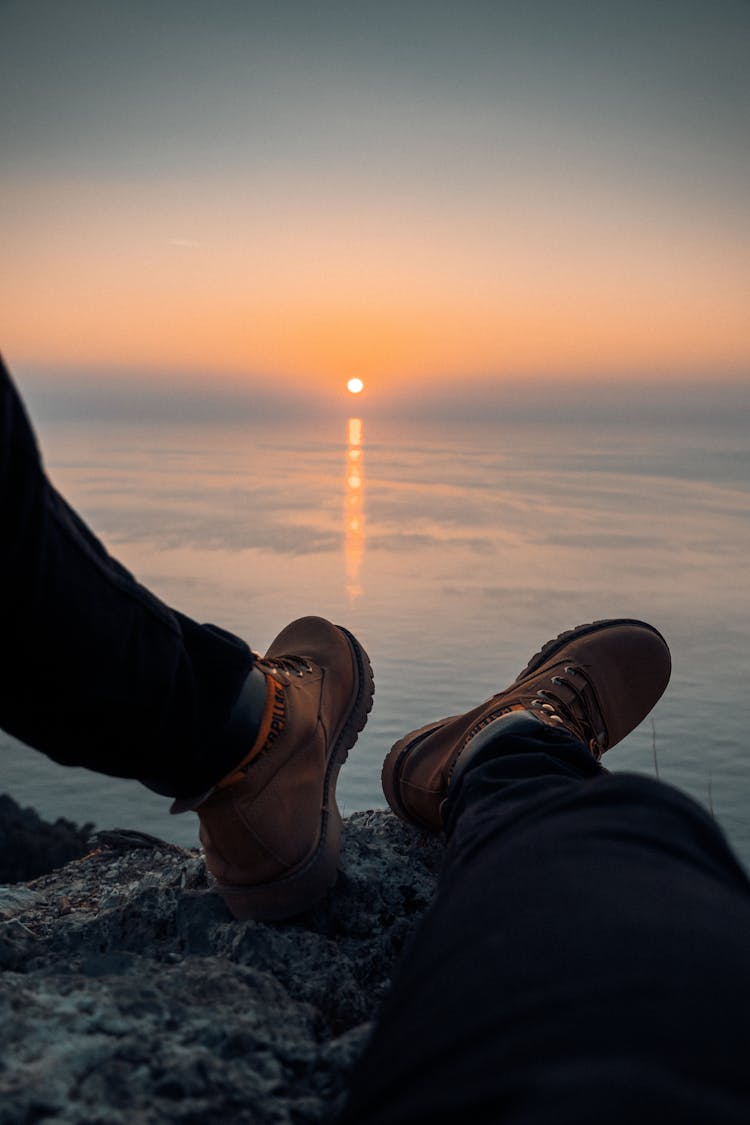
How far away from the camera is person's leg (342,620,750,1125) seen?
49cm

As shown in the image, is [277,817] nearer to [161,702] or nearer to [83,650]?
[161,702]

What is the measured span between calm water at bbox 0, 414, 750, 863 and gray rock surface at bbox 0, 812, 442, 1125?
2179 mm

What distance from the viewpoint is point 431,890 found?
5.21ft

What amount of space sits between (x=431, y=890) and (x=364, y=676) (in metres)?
0.55

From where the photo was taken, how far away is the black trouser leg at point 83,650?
0.91m

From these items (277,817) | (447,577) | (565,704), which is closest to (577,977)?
(277,817)

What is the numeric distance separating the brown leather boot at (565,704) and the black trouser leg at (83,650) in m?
0.62

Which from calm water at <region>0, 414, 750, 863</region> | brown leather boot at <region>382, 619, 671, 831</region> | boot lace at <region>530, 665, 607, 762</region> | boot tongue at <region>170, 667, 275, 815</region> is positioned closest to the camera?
boot tongue at <region>170, 667, 275, 815</region>

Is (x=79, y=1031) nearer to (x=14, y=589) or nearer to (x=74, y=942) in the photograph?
(x=14, y=589)

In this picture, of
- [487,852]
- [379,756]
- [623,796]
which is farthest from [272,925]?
[379,756]

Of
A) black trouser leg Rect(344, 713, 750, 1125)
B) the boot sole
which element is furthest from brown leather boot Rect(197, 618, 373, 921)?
black trouser leg Rect(344, 713, 750, 1125)

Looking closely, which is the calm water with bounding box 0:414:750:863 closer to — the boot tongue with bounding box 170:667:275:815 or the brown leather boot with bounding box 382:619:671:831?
the brown leather boot with bounding box 382:619:671:831

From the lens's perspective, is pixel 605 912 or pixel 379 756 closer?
pixel 605 912

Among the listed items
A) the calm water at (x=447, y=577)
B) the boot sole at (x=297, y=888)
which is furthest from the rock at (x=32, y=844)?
the boot sole at (x=297, y=888)
